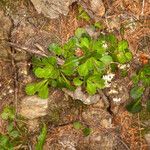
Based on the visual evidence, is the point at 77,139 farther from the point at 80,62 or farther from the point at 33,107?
the point at 80,62

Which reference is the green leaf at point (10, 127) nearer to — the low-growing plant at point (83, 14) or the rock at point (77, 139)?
the rock at point (77, 139)

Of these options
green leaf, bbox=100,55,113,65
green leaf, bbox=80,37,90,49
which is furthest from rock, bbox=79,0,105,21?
green leaf, bbox=100,55,113,65

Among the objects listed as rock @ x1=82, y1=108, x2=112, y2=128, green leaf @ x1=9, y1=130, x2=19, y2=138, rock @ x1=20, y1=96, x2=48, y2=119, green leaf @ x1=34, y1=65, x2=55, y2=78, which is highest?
green leaf @ x1=34, y1=65, x2=55, y2=78

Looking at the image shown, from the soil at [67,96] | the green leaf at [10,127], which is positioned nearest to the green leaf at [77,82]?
the soil at [67,96]

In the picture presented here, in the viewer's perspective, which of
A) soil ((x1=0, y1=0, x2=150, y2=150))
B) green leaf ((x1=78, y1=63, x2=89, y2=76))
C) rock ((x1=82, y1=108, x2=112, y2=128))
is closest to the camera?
green leaf ((x1=78, y1=63, x2=89, y2=76))

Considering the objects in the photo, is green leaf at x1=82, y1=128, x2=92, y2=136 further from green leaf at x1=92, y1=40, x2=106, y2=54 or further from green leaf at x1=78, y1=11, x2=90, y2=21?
green leaf at x1=78, y1=11, x2=90, y2=21

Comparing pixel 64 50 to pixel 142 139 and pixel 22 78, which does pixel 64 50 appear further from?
pixel 142 139

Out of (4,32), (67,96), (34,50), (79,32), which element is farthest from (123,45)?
(4,32)
